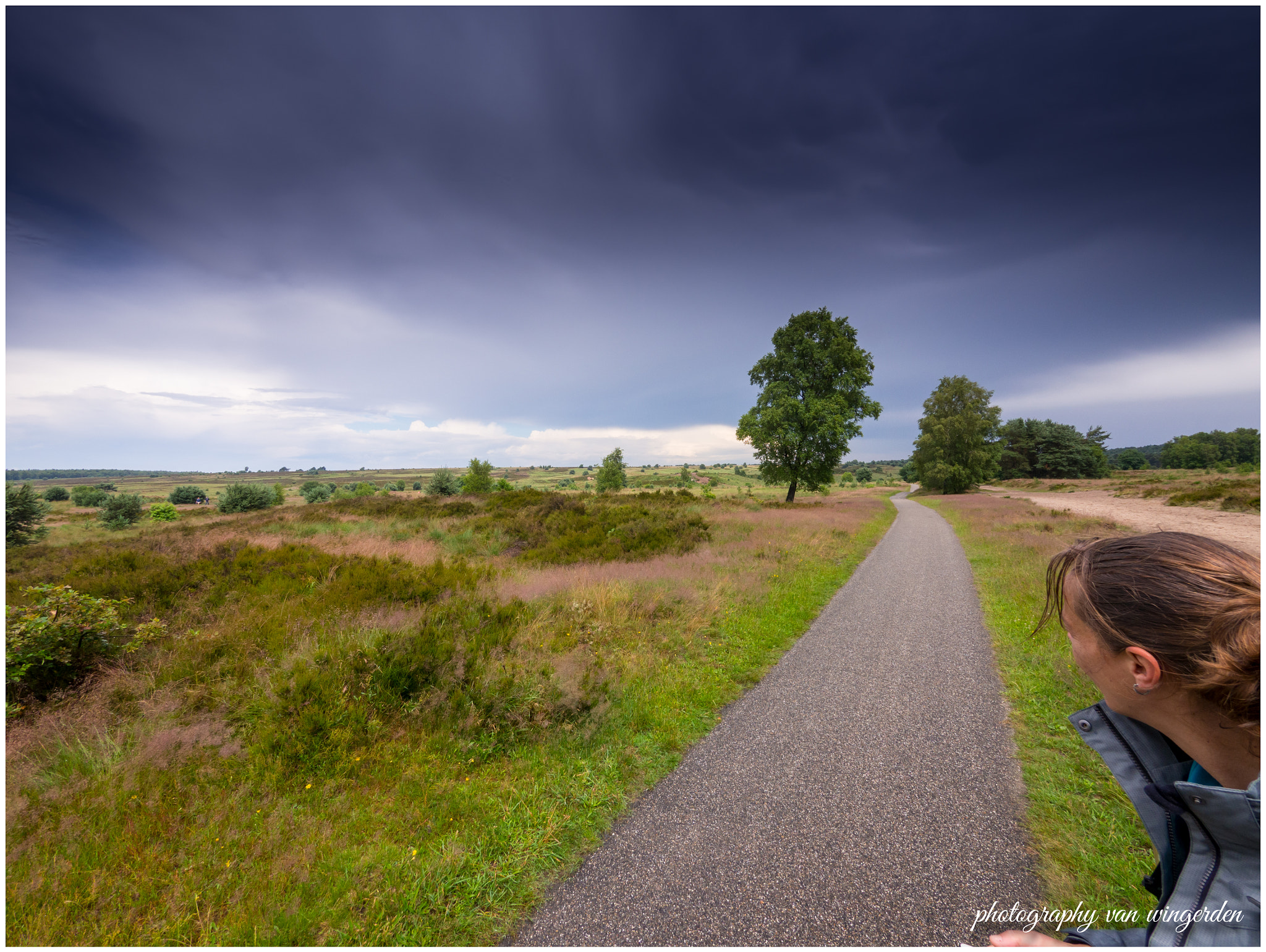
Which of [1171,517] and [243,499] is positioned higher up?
[243,499]

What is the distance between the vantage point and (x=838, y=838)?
3.43 metres

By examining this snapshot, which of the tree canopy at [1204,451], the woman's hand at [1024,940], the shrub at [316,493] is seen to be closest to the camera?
the woman's hand at [1024,940]

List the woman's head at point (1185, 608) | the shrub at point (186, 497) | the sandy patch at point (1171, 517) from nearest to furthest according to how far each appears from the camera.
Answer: the woman's head at point (1185, 608) → the sandy patch at point (1171, 517) → the shrub at point (186, 497)

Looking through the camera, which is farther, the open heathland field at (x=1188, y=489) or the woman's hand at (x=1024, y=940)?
the open heathland field at (x=1188, y=489)

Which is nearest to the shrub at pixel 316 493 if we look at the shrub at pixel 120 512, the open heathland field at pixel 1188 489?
the shrub at pixel 120 512

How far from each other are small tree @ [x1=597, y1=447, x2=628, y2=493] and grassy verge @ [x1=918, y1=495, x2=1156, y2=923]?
38384 mm

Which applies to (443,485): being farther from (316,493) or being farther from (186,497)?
(186,497)

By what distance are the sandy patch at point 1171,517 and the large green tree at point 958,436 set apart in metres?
A: 15.7

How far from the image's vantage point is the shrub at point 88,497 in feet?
132

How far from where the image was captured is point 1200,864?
5.72ft

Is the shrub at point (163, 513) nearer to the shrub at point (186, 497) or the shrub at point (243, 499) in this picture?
the shrub at point (243, 499)

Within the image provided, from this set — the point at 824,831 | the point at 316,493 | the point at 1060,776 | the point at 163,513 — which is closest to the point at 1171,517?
the point at 1060,776

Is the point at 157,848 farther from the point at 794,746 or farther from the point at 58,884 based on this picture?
the point at 794,746

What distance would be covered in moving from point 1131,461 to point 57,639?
500 feet
